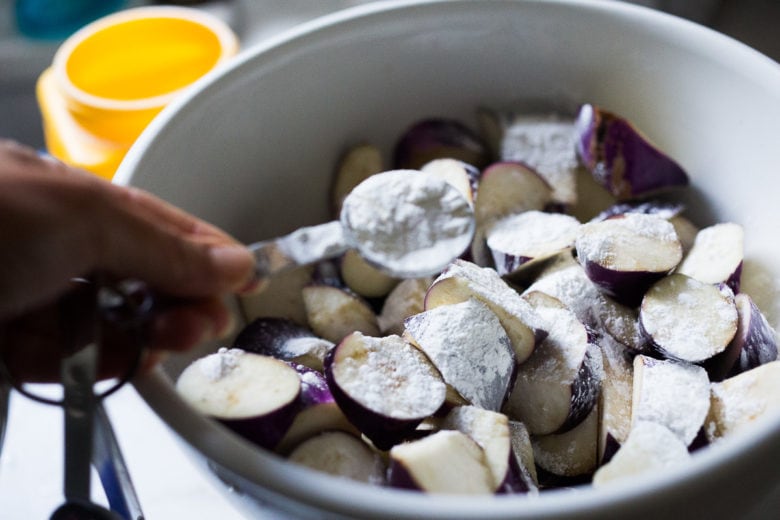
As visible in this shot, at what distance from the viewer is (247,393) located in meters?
0.60

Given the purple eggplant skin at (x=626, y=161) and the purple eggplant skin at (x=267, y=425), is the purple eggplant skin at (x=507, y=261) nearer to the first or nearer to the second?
the purple eggplant skin at (x=626, y=161)

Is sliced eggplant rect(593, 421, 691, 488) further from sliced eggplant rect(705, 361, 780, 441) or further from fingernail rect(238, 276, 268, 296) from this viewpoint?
fingernail rect(238, 276, 268, 296)

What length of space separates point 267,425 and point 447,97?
1.77 feet

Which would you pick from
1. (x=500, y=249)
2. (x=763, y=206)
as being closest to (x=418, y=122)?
(x=500, y=249)

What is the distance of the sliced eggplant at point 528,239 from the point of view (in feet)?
2.56

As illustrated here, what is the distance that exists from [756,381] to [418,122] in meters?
0.53

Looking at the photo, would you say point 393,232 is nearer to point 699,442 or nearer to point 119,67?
point 699,442

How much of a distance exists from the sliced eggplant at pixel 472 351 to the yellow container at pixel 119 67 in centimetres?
68

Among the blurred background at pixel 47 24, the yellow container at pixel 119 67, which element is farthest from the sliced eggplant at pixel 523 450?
the blurred background at pixel 47 24

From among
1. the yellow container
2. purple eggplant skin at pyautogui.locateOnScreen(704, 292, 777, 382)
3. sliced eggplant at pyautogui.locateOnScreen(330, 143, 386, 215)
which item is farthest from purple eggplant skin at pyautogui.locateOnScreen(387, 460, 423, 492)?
the yellow container

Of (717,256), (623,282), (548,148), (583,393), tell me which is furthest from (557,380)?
(548,148)

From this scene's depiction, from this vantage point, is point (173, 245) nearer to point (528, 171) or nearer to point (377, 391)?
point (377, 391)

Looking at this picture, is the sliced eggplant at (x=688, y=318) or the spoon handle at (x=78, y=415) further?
the sliced eggplant at (x=688, y=318)

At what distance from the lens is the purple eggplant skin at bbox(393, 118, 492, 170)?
95 centimetres
